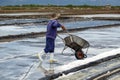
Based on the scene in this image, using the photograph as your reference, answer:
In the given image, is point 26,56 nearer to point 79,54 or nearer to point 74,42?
point 79,54

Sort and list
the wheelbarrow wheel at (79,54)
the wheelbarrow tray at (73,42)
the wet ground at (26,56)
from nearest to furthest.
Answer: the wet ground at (26,56) < the wheelbarrow tray at (73,42) < the wheelbarrow wheel at (79,54)

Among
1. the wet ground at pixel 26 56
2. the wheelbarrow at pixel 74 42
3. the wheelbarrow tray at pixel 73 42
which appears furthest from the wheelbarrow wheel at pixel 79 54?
the wet ground at pixel 26 56

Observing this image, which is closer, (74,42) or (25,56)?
(74,42)

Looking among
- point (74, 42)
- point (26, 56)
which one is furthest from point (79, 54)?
point (26, 56)

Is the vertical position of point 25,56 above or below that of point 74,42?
below

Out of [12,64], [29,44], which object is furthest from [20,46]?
[12,64]

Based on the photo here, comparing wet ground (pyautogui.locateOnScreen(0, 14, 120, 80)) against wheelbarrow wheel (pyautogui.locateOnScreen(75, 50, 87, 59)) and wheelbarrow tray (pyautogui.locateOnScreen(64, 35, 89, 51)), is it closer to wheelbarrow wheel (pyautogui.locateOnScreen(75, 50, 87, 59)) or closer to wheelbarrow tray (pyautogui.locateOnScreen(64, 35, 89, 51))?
wheelbarrow wheel (pyautogui.locateOnScreen(75, 50, 87, 59))

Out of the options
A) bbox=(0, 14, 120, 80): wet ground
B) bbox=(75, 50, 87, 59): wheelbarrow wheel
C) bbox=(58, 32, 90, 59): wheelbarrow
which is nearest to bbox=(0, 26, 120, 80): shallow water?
bbox=(0, 14, 120, 80): wet ground

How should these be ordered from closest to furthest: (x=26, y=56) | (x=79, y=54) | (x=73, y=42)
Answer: (x=73, y=42)
(x=79, y=54)
(x=26, y=56)

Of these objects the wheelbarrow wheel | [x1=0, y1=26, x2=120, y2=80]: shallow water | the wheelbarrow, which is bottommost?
[x1=0, y1=26, x2=120, y2=80]: shallow water

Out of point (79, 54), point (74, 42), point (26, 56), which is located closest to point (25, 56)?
point (26, 56)

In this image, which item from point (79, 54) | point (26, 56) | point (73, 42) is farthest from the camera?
point (26, 56)

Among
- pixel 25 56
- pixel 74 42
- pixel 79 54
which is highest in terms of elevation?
pixel 74 42

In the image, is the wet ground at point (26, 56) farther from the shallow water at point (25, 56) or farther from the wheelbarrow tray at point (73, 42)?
the wheelbarrow tray at point (73, 42)
